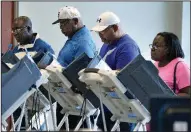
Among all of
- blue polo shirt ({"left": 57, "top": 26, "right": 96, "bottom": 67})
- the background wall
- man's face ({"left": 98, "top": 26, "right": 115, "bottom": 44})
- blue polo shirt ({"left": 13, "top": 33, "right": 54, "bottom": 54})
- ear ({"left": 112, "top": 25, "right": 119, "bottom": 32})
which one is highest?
ear ({"left": 112, "top": 25, "right": 119, "bottom": 32})

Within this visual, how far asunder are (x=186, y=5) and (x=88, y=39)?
2509 mm

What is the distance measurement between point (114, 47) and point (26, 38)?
1.01 meters

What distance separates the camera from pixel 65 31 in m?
3.68

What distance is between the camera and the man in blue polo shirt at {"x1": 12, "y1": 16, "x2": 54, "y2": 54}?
13.1 ft

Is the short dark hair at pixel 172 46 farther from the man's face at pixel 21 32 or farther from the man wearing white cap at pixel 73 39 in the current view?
the man's face at pixel 21 32

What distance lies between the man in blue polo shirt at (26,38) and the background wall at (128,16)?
4.48ft

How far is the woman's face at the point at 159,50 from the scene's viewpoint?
3250mm

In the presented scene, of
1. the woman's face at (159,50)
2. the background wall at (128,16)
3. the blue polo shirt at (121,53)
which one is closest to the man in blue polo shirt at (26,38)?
the blue polo shirt at (121,53)

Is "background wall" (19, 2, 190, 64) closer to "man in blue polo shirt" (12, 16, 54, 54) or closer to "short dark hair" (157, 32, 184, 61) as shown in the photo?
"man in blue polo shirt" (12, 16, 54, 54)

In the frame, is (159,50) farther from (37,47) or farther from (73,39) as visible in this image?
(37,47)

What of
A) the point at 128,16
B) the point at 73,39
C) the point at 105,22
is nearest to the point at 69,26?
the point at 73,39

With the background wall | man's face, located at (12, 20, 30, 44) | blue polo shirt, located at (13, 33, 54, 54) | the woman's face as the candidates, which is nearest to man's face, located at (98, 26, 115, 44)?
the woman's face

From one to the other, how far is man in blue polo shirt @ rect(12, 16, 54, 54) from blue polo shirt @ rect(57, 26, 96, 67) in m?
0.42

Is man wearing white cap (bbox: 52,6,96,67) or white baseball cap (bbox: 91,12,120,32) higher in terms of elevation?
Answer: white baseball cap (bbox: 91,12,120,32)
